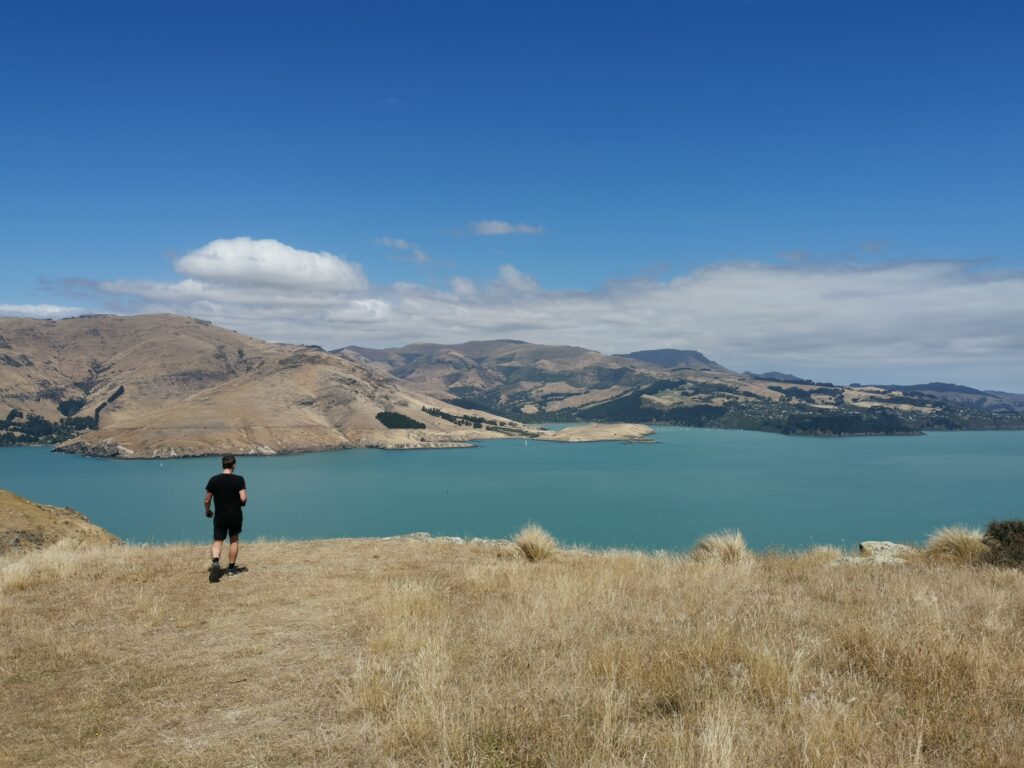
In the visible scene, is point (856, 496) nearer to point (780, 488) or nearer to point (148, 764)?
point (780, 488)

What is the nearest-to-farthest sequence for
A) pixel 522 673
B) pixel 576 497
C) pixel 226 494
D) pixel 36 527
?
1. pixel 522 673
2. pixel 226 494
3. pixel 36 527
4. pixel 576 497

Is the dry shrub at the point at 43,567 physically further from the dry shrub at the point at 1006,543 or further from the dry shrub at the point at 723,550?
the dry shrub at the point at 1006,543

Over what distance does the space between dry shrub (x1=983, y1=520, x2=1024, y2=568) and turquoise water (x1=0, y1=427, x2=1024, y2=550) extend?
60823 millimetres

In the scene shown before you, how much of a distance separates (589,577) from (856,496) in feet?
424

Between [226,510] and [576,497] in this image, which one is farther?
[576,497]

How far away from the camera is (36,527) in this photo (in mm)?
22812

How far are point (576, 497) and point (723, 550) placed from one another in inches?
4437

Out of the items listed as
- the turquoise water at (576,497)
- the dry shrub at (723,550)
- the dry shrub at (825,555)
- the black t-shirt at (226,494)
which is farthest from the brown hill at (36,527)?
the turquoise water at (576,497)

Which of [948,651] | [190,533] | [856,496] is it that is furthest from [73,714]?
[856,496]

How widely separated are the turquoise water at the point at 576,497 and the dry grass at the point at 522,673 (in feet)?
193

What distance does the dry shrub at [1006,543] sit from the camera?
13587mm

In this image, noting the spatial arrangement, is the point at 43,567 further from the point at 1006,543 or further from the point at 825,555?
the point at 1006,543

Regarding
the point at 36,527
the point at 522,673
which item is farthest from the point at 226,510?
the point at 36,527

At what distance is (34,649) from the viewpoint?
26.2ft
